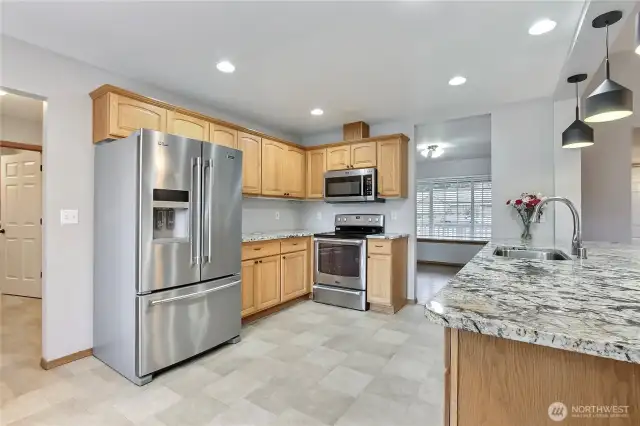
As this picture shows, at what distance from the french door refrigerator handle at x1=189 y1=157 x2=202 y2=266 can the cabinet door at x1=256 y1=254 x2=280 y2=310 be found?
1054mm

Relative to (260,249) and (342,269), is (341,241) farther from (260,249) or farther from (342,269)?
(260,249)

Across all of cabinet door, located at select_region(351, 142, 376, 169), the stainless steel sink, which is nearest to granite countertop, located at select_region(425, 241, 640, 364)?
the stainless steel sink

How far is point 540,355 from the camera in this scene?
2.54ft

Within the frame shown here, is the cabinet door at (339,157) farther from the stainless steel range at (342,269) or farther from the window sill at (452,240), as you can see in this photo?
the window sill at (452,240)

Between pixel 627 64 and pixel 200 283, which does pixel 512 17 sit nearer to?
pixel 627 64

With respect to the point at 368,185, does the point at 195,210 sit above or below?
below

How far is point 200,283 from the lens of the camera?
2510 mm

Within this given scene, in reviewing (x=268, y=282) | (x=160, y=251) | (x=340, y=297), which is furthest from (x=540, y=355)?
(x=340, y=297)

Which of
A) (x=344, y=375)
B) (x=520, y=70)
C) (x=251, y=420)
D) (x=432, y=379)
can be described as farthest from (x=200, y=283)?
(x=520, y=70)

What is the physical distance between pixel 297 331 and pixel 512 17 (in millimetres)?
3091

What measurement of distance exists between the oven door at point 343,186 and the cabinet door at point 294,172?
0.42m

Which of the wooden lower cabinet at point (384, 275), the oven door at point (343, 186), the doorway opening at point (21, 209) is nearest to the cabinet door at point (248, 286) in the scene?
the wooden lower cabinet at point (384, 275)

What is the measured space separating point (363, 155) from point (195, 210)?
2492 millimetres

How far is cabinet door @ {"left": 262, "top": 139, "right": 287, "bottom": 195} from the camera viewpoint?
13.1 ft
